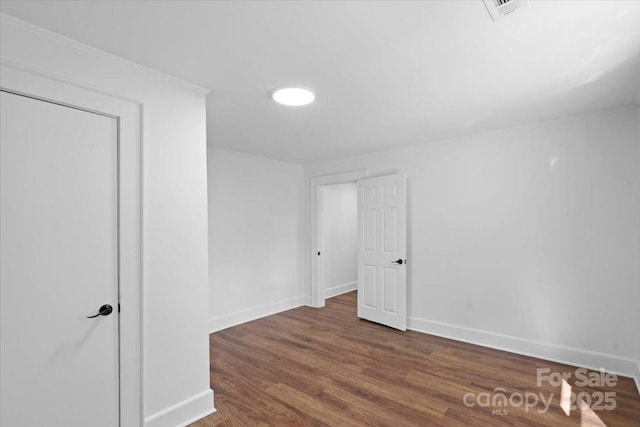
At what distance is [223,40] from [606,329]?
13.1 feet

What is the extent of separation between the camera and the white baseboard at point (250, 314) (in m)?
4.09

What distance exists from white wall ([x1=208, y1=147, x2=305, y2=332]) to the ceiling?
1.51 m

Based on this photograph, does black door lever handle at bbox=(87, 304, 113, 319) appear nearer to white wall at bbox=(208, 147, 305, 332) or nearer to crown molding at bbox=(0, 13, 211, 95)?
crown molding at bbox=(0, 13, 211, 95)

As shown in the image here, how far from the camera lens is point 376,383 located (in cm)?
268

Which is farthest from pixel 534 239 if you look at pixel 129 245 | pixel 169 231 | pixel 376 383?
pixel 129 245

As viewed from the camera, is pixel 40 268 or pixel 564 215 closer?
pixel 40 268

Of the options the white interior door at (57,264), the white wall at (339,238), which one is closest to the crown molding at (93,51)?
the white interior door at (57,264)

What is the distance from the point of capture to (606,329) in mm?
2842

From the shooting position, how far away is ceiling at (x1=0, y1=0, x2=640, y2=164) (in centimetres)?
150

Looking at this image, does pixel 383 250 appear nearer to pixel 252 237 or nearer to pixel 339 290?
pixel 252 237

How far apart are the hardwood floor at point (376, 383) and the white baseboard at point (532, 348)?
0.31ft

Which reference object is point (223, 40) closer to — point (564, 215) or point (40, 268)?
point (40, 268)

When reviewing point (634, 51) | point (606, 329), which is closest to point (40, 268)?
point (634, 51)

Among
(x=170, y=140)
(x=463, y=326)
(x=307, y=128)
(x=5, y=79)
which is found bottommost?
(x=463, y=326)
